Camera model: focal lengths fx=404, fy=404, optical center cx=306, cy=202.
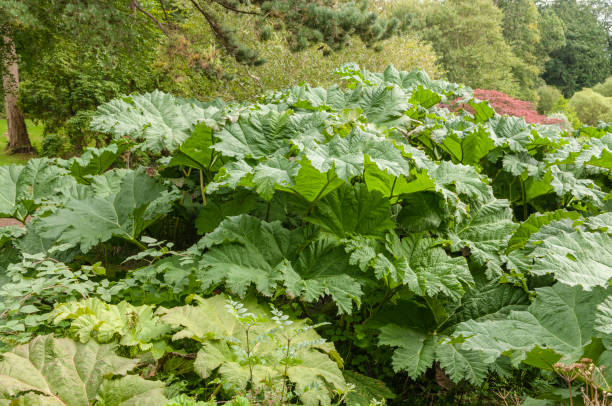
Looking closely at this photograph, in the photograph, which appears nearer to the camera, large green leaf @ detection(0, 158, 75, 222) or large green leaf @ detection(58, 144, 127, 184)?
large green leaf @ detection(0, 158, 75, 222)

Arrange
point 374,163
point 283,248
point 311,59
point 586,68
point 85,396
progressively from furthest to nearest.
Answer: point 586,68 < point 311,59 < point 283,248 < point 374,163 < point 85,396

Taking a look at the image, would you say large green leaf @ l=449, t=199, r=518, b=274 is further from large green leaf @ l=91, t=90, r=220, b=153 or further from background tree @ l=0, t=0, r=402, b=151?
background tree @ l=0, t=0, r=402, b=151

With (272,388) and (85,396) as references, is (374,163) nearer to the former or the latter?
(272,388)

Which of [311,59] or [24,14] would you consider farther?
[311,59]

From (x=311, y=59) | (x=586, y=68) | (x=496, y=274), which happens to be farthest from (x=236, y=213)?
(x=586, y=68)

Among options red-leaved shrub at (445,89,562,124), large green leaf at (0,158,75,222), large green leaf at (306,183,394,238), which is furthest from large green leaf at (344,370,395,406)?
red-leaved shrub at (445,89,562,124)

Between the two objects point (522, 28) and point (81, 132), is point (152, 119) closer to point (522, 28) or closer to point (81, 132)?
point (81, 132)

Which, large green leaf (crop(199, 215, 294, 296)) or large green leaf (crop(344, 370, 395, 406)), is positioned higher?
large green leaf (crop(199, 215, 294, 296))

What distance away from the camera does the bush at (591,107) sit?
66.3 feet

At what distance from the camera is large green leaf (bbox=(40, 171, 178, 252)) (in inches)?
83.4

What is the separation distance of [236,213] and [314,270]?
581 millimetres

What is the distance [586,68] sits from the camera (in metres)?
31.1

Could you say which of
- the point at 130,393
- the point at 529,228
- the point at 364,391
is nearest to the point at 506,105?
the point at 529,228

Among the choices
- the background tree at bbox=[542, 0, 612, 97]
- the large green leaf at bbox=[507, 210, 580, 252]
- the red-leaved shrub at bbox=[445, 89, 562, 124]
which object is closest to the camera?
the large green leaf at bbox=[507, 210, 580, 252]
